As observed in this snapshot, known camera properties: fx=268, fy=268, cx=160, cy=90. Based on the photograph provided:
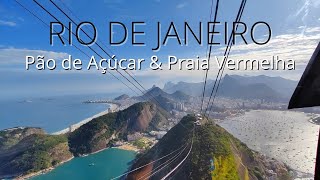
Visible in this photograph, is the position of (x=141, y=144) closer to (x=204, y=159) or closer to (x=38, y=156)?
(x=38, y=156)

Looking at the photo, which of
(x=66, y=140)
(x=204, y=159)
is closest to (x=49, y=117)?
(x=66, y=140)

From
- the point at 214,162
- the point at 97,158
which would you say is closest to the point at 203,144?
the point at 214,162

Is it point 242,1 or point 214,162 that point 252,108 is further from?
point 242,1

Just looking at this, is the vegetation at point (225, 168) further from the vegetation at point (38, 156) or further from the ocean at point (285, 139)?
the vegetation at point (38, 156)

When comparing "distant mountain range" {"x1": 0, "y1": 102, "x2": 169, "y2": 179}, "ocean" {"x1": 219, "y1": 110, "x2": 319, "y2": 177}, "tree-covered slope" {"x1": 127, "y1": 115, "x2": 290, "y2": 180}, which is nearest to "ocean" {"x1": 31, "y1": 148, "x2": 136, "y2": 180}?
"distant mountain range" {"x1": 0, "y1": 102, "x2": 169, "y2": 179}

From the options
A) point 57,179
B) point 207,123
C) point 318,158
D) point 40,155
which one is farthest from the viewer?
point 40,155
